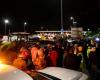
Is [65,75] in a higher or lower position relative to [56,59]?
higher

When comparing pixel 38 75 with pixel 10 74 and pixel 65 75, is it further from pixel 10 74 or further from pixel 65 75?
pixel 10 74

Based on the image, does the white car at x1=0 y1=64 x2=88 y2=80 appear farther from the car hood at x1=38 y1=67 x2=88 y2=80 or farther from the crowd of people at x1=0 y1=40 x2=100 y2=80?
the crowd of people at x1=0 y1=40 x2=100 y2=80

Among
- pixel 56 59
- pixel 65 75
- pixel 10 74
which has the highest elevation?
pixel 10 74

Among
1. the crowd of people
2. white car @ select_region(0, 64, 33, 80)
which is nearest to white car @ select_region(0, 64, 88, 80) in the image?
white car @ select_region(0, 64, 33, 80)

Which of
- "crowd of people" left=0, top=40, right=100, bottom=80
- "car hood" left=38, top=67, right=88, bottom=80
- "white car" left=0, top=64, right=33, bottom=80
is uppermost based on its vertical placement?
"white car" left=0, top=64, right=33, bottom=80

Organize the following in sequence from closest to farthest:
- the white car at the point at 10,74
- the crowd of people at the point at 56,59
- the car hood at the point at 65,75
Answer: the white car at the point at 10,74 → the car hood at the point at 65,75 → the crowd of people at the point at 56,59

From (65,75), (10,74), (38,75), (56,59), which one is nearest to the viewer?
(10,74)

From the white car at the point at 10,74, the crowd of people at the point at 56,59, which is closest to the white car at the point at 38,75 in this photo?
the white car at the point at 10,74

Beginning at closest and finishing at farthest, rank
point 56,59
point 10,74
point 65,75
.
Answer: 1. point 10,74
2. point 65,75
3. point 56,59

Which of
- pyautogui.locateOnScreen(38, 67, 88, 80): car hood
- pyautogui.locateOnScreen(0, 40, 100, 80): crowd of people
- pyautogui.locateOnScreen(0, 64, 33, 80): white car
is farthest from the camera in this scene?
pyautogui.locateOnScreen(0, 40, 100, 80): crowd of people

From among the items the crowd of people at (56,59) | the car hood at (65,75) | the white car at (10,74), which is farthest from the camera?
the crowd of people at (56,59)

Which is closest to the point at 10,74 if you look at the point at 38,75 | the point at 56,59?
the point at 38,75

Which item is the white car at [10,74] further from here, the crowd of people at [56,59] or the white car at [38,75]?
the crowd of people at [56,59]

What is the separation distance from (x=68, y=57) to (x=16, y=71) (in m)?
6.22
